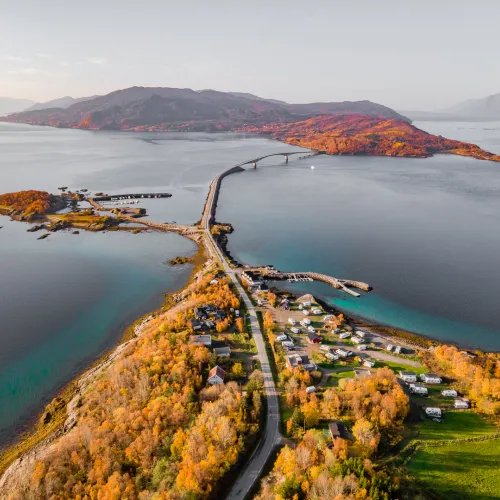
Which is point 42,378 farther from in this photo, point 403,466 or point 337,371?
point 403,466

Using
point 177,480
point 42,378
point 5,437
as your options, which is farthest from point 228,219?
point 177,480

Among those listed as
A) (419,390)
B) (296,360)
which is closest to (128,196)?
(296,360)

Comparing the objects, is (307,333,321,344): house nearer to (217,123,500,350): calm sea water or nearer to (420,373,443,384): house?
(420,373,443,384): house

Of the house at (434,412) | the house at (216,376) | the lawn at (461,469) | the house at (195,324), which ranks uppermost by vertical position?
the house at (195,324)

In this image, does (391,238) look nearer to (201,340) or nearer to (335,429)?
(201,340)

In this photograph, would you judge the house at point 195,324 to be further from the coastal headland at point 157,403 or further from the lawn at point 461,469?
the lawn at point 461,469

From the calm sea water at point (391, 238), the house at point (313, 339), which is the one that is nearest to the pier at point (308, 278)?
the calm sea water at point (391, 238)
